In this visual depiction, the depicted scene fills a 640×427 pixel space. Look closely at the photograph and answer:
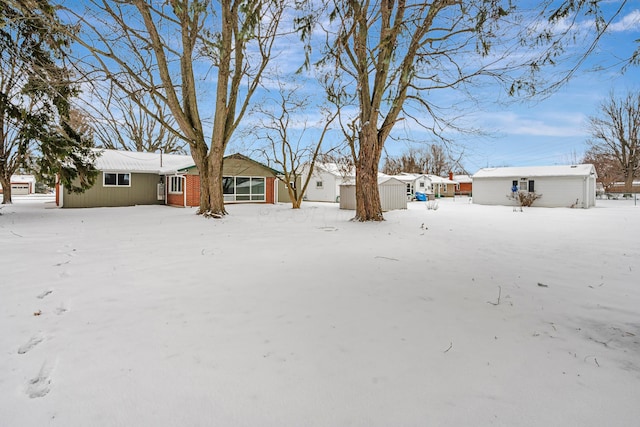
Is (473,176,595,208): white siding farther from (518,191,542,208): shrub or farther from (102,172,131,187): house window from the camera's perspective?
(102,172,131,187): house window

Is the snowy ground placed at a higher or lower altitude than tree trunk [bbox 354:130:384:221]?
lower

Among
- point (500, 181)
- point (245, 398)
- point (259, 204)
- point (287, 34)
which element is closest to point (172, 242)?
point (245, 398)

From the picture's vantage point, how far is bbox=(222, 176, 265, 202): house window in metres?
21.5

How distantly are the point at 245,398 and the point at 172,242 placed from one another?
19.1 feet

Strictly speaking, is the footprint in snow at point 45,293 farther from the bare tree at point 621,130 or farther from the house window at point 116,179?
the bare tree at point 621,130

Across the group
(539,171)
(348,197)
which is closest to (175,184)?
(348,197)

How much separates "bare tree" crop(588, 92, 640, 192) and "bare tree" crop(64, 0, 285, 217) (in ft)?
113

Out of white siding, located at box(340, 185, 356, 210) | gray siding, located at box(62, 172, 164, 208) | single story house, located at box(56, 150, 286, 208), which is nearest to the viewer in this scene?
gray siding, located at box(62, 172, 164, 208)

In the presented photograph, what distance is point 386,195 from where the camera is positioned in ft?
61.2

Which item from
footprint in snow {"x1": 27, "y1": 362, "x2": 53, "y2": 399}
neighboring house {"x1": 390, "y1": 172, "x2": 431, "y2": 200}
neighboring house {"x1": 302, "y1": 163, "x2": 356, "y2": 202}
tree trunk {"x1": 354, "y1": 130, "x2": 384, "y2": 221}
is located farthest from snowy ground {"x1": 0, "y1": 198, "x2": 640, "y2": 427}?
neighboring house {"x1": 390, "y1": 172, "x2": 431, "y2": 200}

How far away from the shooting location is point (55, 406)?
5.89ft

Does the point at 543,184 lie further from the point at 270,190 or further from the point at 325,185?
the point at 270,190

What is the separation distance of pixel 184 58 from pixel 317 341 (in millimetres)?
12316

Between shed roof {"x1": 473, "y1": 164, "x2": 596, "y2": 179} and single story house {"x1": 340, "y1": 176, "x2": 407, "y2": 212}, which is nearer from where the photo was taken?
single story house {"x1": 340, "y1": 176, "x2": 407, "y2": 212}
